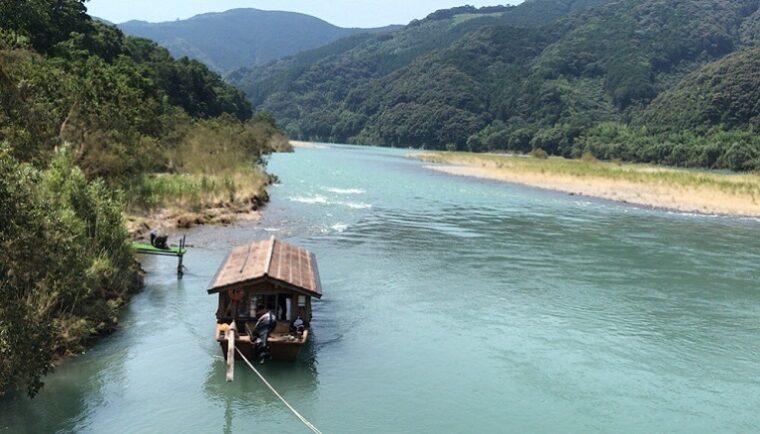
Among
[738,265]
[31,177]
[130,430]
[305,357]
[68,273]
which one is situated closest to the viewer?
[31,177]

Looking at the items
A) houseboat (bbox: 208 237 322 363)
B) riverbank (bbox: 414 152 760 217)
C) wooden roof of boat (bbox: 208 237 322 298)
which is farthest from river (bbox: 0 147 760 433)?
riverbank (bbox: 414 152 760 217)

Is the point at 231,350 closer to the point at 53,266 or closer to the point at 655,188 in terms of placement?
the point at 53,266

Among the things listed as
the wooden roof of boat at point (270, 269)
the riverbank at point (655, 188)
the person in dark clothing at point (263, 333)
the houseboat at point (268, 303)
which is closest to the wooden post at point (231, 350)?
the houseboat at point (268, 303)

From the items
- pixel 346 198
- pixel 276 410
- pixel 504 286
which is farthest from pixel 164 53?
pixel 276 410

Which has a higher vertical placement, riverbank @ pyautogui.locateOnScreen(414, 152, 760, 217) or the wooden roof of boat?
riverbank @ pyautogui.locateOnScreen(414, 152, 760, 217)

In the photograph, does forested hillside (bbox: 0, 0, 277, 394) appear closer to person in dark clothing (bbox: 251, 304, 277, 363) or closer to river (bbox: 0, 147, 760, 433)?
river (bbox: 0, 147, 760, 433)

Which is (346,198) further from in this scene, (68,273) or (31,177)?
(31,177)

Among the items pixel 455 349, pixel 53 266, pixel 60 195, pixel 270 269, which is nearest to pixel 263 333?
pixel 270 269
